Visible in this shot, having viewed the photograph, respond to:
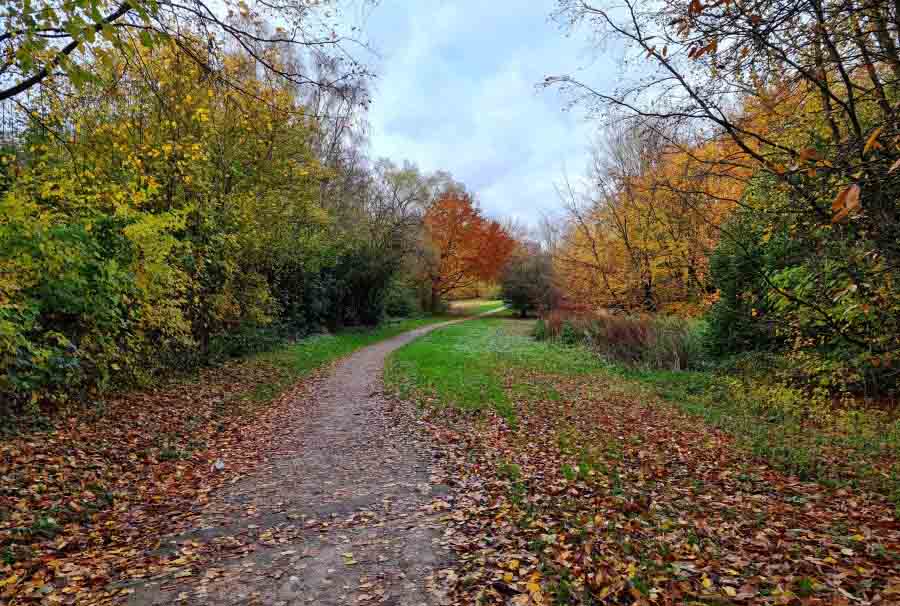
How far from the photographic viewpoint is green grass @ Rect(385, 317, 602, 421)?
10391 millimetres

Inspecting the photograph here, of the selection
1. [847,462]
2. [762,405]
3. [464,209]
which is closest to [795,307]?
[762,405]

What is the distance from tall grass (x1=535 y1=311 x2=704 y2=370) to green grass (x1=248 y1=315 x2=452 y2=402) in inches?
396

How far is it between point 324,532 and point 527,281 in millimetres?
36682

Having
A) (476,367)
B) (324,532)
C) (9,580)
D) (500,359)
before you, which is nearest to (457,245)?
(500,359)

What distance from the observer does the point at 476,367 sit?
14703 mm

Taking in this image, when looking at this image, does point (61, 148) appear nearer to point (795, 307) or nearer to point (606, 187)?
point (795, 307)

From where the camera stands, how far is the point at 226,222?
1222cm

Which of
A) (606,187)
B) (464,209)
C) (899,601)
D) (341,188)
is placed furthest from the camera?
(464,209)

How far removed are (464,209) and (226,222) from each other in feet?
105

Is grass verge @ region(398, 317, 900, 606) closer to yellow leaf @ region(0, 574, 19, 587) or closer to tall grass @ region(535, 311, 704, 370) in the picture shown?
yellow leaf @ region(0, 574, 19, 587)

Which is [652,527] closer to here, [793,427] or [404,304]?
[793,427]

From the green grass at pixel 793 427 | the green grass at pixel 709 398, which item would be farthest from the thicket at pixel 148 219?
the green grass at pixel 793 427

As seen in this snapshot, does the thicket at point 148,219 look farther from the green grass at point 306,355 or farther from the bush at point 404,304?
the bush at point 404,304

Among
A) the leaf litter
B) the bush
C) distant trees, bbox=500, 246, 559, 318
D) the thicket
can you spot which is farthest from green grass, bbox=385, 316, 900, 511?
distant trees, bbox=500, 246, 559, 318
